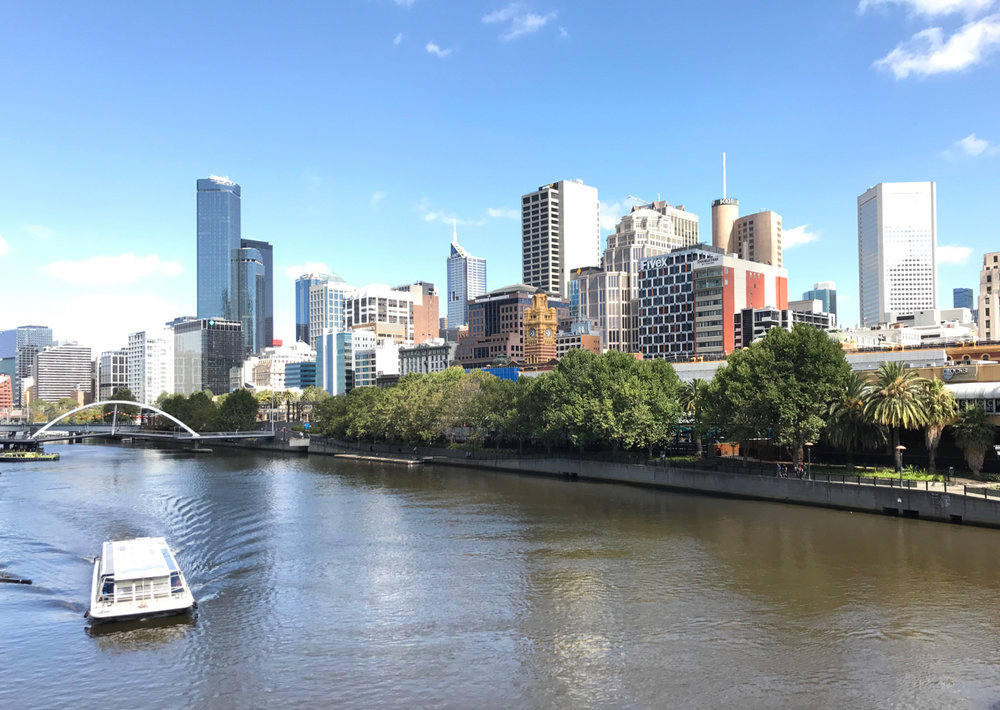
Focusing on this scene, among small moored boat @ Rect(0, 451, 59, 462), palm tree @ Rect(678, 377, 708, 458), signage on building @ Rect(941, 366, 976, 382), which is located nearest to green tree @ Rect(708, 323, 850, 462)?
signage on building @ Rect(941, 366, 976, 382)

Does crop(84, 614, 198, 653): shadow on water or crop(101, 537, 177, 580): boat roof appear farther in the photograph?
crop(101, 537, 177, 580): boat roof

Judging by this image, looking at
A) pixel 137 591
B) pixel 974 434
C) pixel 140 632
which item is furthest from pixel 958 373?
pixel 140 632

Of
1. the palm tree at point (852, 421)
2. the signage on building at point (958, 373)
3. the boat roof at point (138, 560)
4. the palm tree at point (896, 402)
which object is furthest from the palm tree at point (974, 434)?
the boat roof at point (138, 560)

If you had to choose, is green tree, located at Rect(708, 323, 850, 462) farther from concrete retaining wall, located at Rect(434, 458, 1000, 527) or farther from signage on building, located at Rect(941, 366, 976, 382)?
signage on building, located at Rect(941, 366, 976, 382)

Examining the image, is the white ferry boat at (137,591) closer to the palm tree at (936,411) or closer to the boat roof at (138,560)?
the boat roof at (138,560)

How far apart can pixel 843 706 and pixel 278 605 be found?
28.4m

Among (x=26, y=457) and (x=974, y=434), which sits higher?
(x=974, y=434)

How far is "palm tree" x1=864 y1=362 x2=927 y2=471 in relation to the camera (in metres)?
71.4

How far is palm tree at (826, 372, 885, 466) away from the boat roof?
6133 cm

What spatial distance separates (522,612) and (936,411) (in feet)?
159

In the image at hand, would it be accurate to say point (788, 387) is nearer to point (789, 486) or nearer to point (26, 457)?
point (789, 486)

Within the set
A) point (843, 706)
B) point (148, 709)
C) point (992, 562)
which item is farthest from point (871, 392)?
point (148, 709)

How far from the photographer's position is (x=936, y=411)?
234ft

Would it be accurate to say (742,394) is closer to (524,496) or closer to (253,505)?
(524,496)
